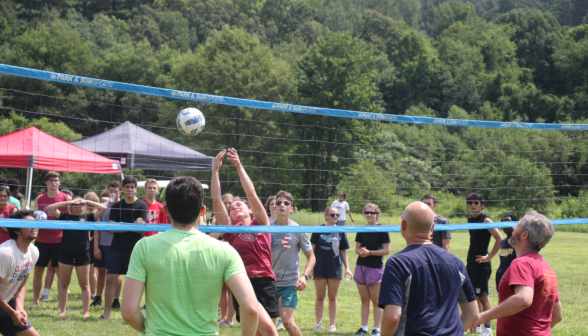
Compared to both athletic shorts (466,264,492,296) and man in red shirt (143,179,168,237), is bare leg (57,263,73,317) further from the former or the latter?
athletic shorts (466,264,492,296)

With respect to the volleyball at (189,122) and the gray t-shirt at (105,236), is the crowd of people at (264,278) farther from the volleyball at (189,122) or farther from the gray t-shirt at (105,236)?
the gray t-shirt at (105,236)

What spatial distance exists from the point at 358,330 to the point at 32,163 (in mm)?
7582

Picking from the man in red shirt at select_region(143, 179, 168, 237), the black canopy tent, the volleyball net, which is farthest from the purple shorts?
the black canopy tent

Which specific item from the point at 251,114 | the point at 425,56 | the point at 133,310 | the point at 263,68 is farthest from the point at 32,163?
the point at 425,56

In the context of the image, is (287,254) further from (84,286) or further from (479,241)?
(84,286)

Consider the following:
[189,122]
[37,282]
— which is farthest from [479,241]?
[37,282]

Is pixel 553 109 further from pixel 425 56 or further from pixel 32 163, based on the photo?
pixel 32 163

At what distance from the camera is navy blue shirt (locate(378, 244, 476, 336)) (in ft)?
8.87

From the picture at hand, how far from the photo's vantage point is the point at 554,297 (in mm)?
3307

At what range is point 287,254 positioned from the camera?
558 centimetres

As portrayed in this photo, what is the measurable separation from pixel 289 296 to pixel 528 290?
2630mm

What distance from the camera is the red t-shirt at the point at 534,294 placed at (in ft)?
10.5

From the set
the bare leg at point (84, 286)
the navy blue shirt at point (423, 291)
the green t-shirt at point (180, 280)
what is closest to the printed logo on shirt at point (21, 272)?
the green t-shirt at point (180, 280)

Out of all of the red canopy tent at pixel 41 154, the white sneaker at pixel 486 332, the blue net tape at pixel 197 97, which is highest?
the blue net tape at pixel 197 97
